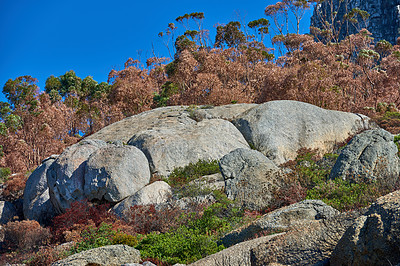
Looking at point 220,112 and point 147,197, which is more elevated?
point 220,112

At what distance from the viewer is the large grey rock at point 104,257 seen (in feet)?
22.5

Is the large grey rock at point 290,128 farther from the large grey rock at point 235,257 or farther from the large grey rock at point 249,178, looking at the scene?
the large grey rock at point 235,257

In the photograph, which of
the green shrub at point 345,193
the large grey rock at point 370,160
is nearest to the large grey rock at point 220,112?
the large grey rock at point 370,160

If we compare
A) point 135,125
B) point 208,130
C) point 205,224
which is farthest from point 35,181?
point 205,224

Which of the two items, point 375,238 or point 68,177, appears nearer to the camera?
point 375,238

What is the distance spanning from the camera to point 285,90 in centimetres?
2123

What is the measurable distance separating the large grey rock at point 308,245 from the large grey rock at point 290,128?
33.1 ft

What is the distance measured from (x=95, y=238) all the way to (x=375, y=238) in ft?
21.7

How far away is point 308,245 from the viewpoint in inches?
197

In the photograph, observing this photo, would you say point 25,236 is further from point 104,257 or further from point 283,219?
point 283,219

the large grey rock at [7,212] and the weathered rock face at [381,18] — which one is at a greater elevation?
the weathered rock face at [381,18]

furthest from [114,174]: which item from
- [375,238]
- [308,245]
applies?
[375,238]

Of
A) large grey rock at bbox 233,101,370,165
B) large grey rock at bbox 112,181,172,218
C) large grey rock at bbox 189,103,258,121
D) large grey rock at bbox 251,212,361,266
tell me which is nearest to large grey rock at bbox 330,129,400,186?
large grey rock at bbox 233,101,370,165

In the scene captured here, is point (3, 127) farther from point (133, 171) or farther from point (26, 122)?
point (133, 171)
